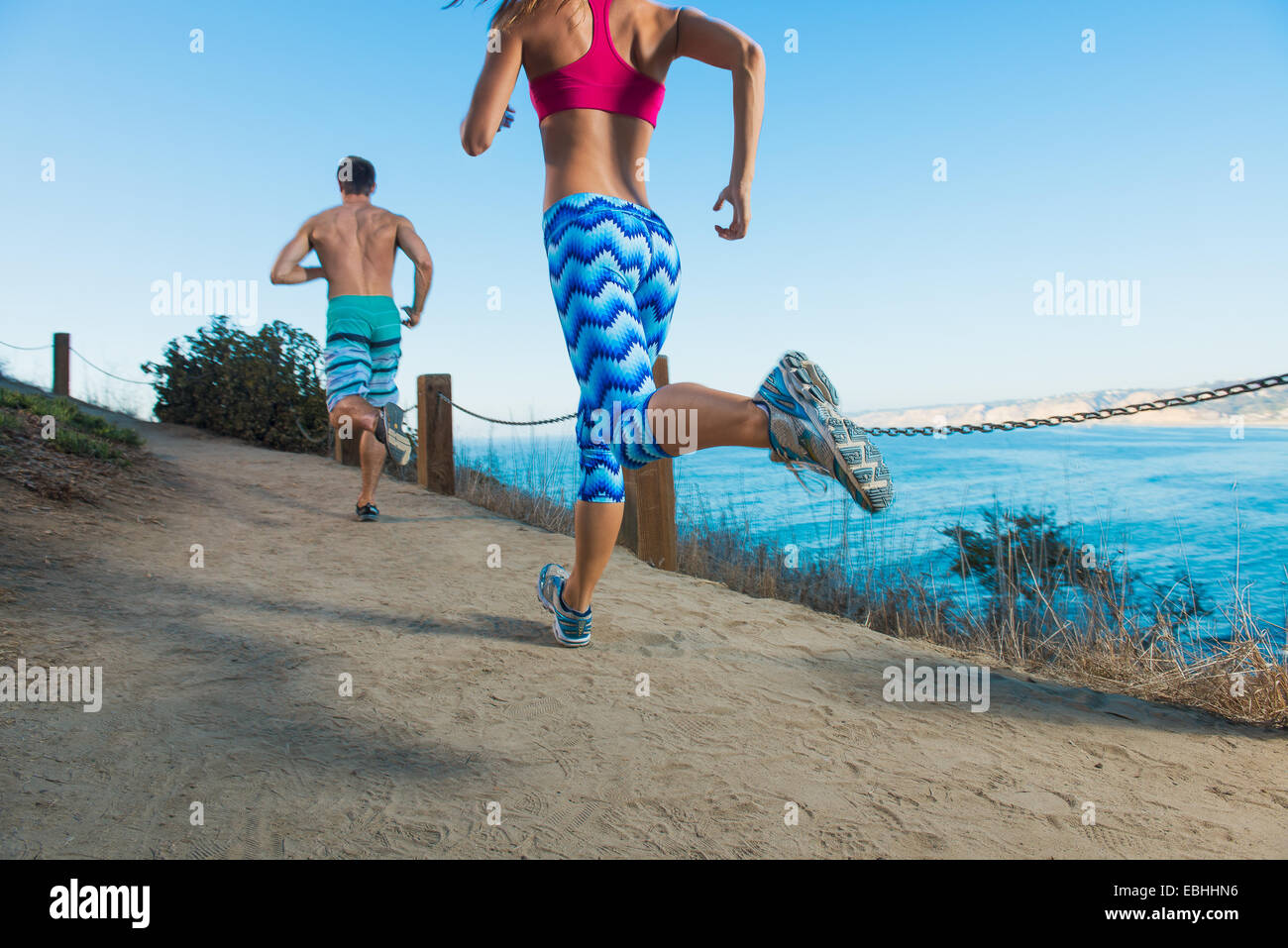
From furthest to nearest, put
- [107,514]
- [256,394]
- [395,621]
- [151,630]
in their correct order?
1. [256,394]
2. [107,514]
3. [395,621]
4. [151,630]

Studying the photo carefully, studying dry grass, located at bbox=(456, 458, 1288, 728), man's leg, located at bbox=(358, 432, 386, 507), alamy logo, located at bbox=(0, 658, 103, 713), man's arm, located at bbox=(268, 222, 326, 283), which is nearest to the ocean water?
dry grass, located at bbox=(456, 458, 1288, 728)

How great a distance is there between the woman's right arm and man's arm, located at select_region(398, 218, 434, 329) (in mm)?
3513

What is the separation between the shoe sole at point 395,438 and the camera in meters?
5.21

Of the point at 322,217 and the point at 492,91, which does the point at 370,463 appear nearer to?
the point at 322,217

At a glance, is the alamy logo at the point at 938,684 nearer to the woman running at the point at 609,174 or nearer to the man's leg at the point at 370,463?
the woman running at the point at 609,174

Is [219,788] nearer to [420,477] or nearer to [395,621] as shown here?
[395,621]

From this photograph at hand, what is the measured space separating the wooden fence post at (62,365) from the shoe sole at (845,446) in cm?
1562

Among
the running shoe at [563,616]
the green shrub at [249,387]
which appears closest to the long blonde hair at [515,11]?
the running shoe at [563,616]

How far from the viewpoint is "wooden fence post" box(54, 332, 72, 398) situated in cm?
1374

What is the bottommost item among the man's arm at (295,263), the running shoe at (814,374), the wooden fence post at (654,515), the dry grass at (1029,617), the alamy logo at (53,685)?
the dry grass at (1029,617)
